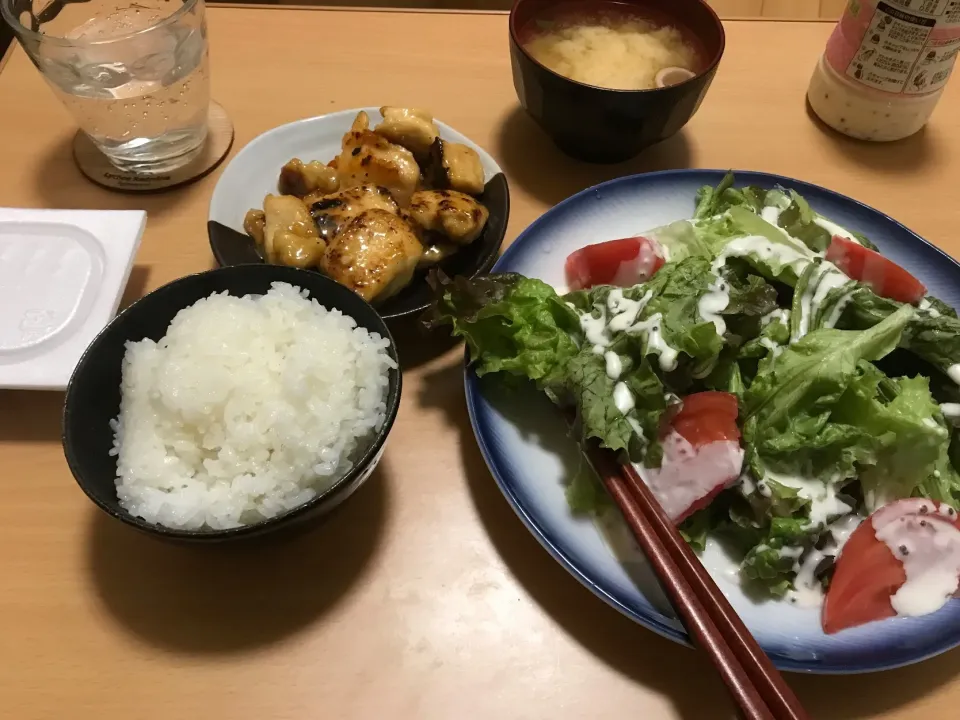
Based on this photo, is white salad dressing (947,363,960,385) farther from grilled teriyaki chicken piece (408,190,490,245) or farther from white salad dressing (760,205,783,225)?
grilled teriyaki chicken piece (408,190,490,245)

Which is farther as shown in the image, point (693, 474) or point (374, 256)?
point (374, 256)

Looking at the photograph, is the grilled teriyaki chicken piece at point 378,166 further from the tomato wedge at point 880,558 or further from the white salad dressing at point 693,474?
the tomato wedge at point 880,558

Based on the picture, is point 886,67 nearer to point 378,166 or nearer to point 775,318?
point 775,318

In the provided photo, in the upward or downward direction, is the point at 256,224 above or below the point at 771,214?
below

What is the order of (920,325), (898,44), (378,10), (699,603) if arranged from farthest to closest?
(378,10) → (898,44) → (920,325) → (699,603)

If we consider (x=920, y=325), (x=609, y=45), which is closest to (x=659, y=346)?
(x=920, y=325)

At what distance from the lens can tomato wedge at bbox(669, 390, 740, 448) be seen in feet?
3.06

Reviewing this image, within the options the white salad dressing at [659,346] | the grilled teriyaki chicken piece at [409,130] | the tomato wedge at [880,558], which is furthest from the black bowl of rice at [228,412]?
the tomato wedge at [880,558]

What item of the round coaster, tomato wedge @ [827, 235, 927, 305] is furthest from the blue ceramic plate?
the round coaster

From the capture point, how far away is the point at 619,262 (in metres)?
1.15

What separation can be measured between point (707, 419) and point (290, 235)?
2.29 ft

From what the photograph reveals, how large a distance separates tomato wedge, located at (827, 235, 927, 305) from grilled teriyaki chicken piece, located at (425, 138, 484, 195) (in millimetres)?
605

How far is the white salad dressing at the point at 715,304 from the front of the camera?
1007mm

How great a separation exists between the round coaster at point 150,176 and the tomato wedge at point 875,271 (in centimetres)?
119
